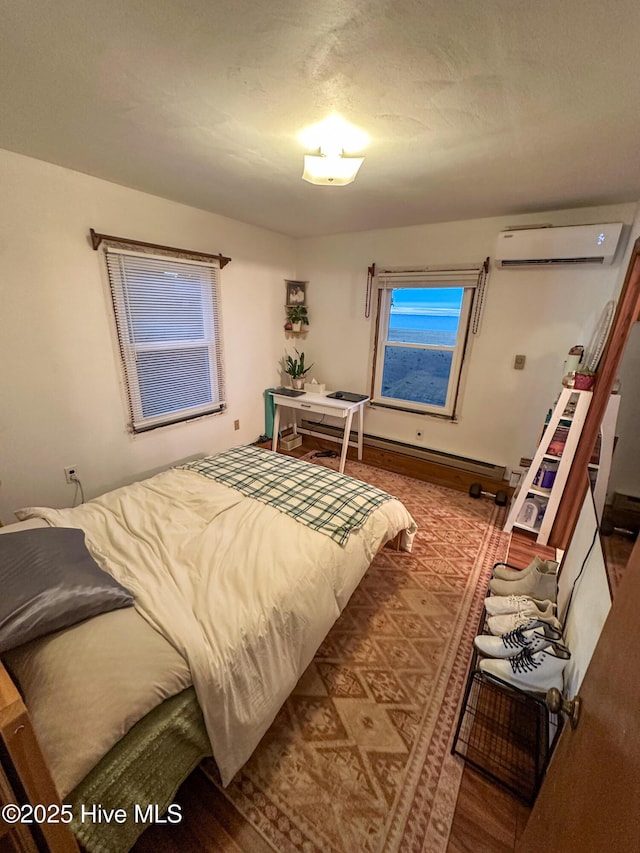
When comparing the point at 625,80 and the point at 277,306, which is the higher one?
the point at 625,80

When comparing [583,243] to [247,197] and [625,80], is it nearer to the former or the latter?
[625,80]

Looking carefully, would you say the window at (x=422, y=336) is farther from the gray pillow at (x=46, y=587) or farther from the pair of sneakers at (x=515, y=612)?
the gray pillow at (x=46, y=587)

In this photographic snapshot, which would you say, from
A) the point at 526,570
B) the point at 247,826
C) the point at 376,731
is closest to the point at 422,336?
the point at 526,570

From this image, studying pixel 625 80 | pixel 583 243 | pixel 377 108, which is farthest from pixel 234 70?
pixel 583 243

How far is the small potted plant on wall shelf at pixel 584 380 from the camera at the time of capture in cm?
202

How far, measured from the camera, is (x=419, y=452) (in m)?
3.38

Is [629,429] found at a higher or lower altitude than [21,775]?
higher

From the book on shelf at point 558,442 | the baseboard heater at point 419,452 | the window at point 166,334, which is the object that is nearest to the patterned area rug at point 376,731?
the book on shelf at point 558,442

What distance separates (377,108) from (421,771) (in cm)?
247

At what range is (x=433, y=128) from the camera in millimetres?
1423

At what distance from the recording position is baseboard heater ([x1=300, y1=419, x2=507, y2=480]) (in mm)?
3031

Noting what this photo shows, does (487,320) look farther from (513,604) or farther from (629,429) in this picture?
(513,604)

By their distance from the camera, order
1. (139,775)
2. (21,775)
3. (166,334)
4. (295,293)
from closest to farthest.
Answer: (21,775)
(139,775)
(166,334)
(295,293)

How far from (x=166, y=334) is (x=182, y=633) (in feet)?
7.74
